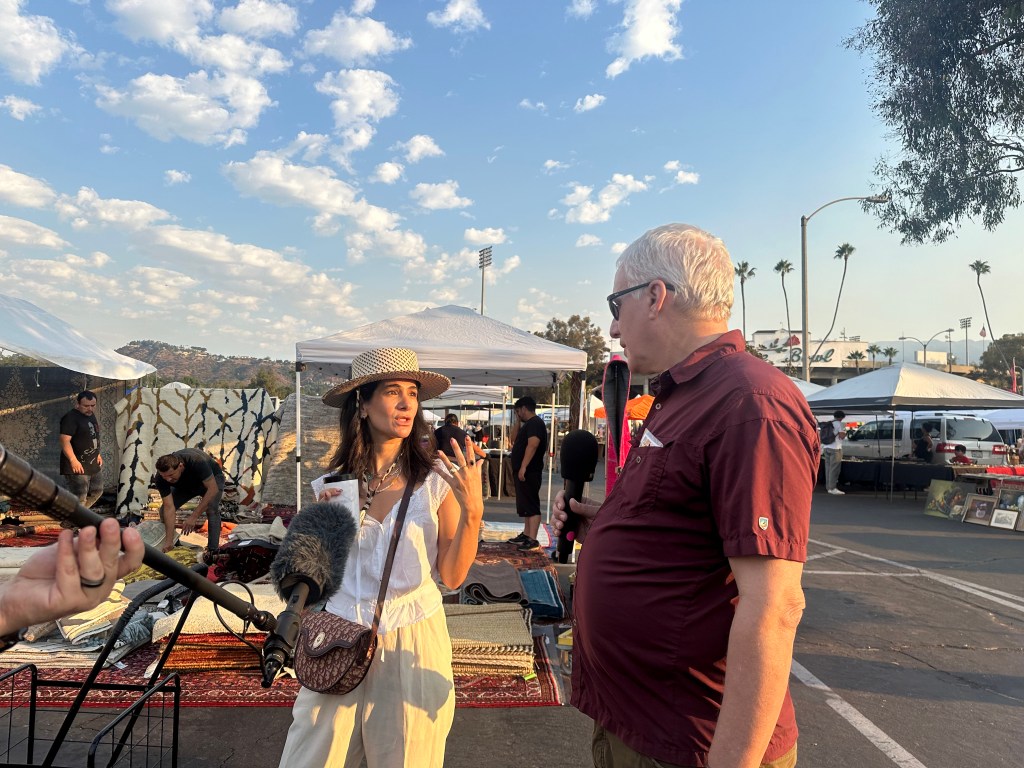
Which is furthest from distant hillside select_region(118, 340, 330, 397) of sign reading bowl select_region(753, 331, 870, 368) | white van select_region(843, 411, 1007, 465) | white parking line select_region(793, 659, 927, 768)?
white parking line select_region(793, 659, 927, 768)

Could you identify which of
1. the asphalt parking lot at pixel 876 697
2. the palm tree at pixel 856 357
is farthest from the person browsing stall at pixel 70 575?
the palm tree at pixel 856 357

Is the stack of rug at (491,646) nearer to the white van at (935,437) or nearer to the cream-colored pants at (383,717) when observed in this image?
the cream-colored pants at (383,717)

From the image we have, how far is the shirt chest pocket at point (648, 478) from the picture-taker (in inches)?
55.2

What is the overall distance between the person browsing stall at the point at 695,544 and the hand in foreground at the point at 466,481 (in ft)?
1.78

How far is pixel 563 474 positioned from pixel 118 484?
38.9ft

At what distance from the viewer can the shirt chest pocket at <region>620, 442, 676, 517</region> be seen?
4.60 feet

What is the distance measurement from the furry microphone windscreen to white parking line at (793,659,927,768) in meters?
3.68

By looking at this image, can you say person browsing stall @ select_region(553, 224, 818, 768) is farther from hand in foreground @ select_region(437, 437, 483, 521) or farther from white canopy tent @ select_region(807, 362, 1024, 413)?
white canopy tent @ select_region(807, 362, 1024, 413)

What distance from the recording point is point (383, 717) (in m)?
2.06

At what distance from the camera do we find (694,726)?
1386 millimetres

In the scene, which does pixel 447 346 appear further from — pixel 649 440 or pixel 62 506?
pixel 62 506

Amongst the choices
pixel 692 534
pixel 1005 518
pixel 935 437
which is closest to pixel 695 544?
pixel 692 534

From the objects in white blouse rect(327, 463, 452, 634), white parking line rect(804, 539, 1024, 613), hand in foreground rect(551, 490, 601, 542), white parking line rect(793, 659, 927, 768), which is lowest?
white parking line rect(793, 659, 927, 768)

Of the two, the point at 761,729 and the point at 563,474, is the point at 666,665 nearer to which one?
the point at 761,729
